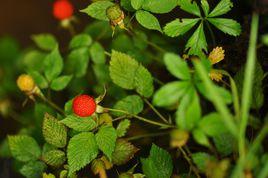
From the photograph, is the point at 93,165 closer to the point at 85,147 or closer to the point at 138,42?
the point at 85,147

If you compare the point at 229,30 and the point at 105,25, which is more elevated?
the point at 229,30

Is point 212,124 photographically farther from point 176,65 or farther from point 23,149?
point 23,149

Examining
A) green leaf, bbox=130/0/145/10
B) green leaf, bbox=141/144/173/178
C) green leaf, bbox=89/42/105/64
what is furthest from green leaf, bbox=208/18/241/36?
green leaf, bbox=89/42/105/64

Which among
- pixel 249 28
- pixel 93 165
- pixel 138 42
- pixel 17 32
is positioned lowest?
pixel 17 32

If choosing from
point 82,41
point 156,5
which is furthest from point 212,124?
point 82,41

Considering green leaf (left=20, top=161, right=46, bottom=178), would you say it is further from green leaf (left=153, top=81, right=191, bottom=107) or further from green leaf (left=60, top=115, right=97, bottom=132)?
green leaf (left=153, top=81, right=191, bottom=107)

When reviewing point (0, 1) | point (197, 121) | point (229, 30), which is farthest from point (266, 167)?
point (0, 1)
